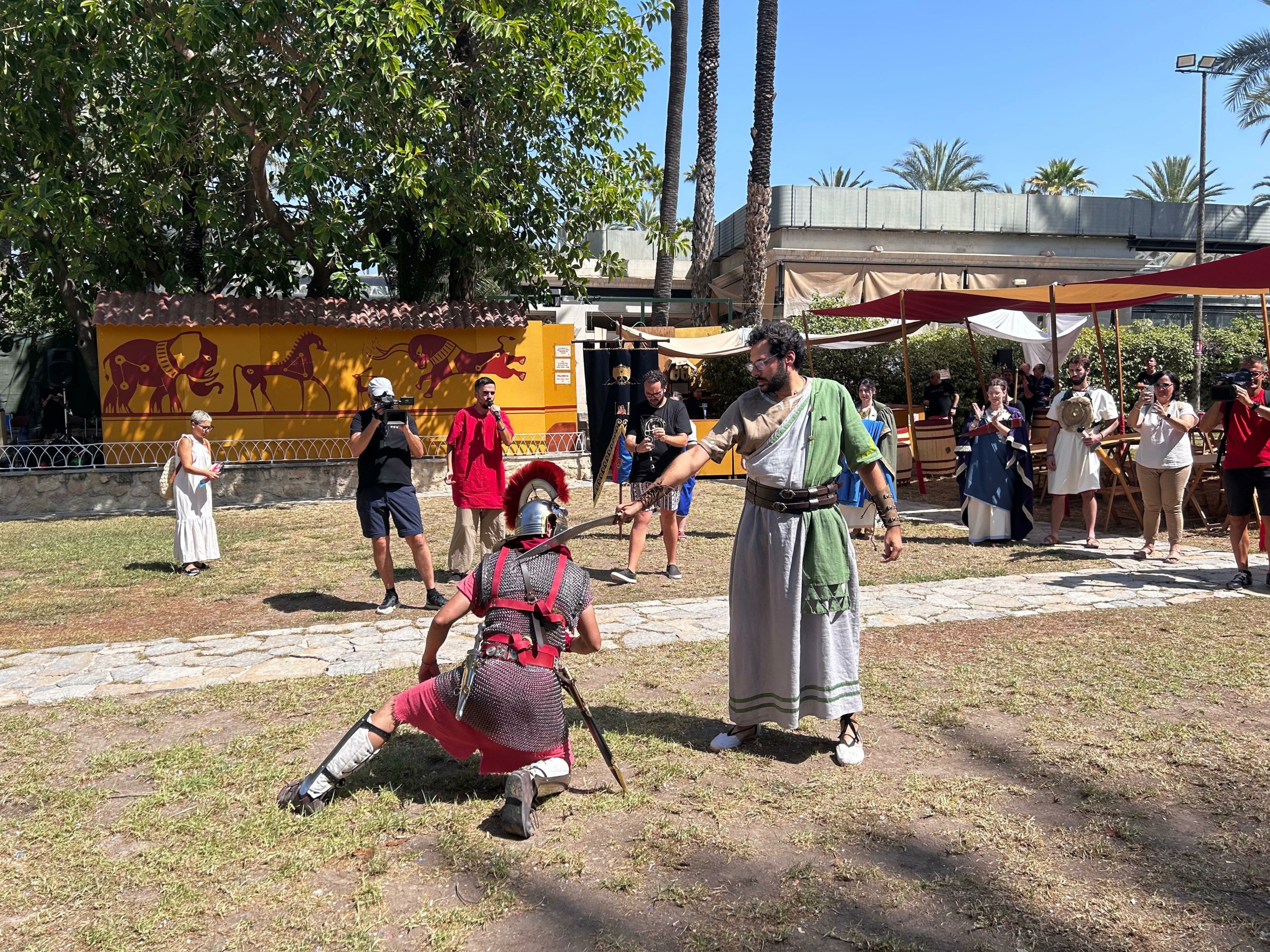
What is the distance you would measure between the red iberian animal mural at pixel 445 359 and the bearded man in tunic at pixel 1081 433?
31.0 feet

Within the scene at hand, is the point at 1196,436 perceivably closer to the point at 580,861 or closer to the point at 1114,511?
the point at 1114,511

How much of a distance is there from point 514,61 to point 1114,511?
1008 cm

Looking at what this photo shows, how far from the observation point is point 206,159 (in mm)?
13953

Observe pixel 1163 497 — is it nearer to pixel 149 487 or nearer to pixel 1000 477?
pixel 1000 477

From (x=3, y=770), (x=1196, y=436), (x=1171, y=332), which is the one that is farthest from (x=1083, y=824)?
(x=1171, y=332)

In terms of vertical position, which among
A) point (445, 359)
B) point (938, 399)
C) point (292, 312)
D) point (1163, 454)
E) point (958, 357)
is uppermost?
point (292, 312)

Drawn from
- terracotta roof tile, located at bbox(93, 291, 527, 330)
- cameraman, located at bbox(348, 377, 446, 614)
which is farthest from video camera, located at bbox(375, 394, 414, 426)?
terracotta roof tile, located at bbox(93, 291, 527, 330)

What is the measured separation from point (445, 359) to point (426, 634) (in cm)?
1016

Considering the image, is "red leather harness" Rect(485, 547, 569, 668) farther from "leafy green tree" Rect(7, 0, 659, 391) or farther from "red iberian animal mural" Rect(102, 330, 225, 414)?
"red iberian animal mural" Rect(102, 330, 225, 414)

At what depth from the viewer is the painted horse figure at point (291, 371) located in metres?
15.2

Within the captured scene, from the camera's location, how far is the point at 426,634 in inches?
268

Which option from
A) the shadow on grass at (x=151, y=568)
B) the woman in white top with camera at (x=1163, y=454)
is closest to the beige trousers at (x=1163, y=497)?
the woman in white top with camera at (x=1163, y=454)

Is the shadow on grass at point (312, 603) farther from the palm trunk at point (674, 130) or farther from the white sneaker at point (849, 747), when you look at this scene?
the palm trunk at point (674, 130)

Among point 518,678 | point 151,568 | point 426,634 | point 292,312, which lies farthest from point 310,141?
point 518,678
